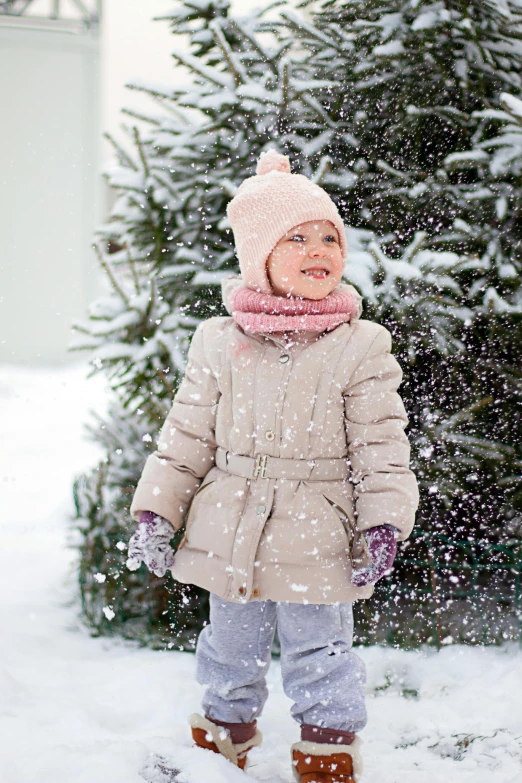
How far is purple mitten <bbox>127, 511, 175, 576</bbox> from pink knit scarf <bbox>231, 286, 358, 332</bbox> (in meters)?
0.65

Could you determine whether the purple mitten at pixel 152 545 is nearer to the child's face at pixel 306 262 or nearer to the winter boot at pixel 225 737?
the winter boot at pixel 225 737

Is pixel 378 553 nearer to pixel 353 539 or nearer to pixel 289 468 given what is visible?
pixel 353 539

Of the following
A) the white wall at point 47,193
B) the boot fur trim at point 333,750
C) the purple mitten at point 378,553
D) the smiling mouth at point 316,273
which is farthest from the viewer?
the white wall at point 47,193

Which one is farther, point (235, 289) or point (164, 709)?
point (164, 709)

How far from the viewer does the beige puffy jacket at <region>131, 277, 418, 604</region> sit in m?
2.00

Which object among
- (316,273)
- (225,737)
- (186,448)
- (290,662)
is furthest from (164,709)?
(316,273)

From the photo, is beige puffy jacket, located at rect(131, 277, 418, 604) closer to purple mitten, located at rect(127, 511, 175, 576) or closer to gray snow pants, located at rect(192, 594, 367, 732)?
purple mitten, located at rect(127, 511, 175, 576)

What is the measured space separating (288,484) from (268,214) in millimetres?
821

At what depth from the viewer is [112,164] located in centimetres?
331

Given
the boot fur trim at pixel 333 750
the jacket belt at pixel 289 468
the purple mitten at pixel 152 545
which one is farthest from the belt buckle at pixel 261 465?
the boot fur trim at pixel 333 750

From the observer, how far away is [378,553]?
192cm

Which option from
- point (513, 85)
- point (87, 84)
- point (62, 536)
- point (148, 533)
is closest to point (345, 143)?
point (513, 85)

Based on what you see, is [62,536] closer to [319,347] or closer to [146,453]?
[146,453]

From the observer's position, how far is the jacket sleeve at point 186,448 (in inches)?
85.7
